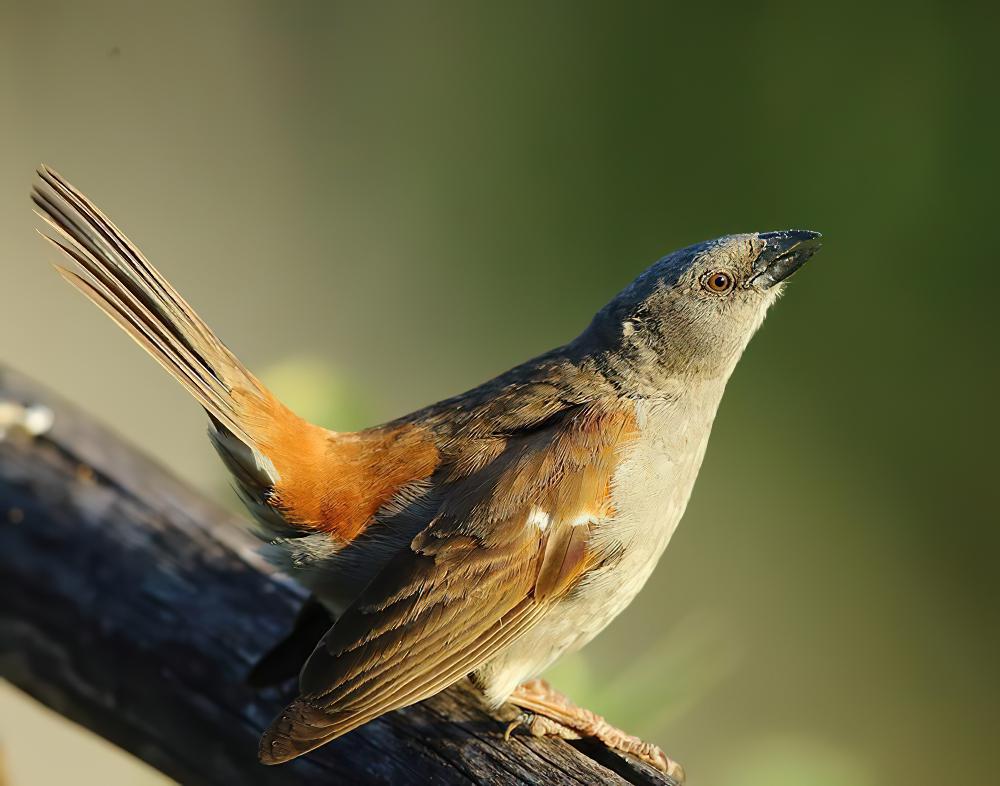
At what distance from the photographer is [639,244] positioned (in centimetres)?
Answer: 547

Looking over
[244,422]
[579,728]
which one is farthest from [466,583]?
[244,422]

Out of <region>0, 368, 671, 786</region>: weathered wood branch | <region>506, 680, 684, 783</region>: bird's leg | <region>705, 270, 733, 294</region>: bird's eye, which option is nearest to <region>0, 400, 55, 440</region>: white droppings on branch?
<region>0, 368, 671, 786</region>: weathered wood branch

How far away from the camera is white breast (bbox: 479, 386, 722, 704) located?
253cm

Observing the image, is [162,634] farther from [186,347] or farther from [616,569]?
[616,569]

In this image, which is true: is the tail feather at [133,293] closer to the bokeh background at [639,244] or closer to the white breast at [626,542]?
the white breast at [626,542]

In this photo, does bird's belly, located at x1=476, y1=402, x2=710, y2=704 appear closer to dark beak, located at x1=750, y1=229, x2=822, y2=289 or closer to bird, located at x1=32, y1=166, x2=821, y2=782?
bird, located at x1=32, y1=166, x2=821, y2=782

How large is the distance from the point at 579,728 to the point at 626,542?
1.59 feet

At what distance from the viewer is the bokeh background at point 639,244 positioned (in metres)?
4.79

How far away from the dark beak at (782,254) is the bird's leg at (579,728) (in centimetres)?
123

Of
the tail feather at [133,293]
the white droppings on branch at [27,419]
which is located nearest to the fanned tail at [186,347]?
the tail feather at [133,293]

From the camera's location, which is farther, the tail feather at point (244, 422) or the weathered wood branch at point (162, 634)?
the weathered wood branch at point (162, 634)

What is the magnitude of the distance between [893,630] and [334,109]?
178 inches

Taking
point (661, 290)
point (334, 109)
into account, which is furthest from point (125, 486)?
point (334, 109)

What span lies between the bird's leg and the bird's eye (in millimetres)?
1166
